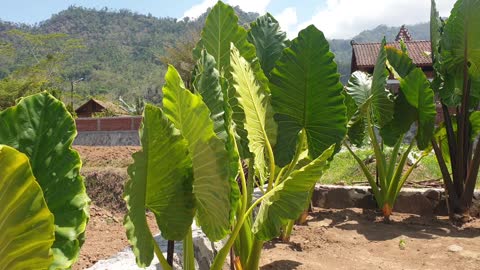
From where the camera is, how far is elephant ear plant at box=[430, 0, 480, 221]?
3334mm

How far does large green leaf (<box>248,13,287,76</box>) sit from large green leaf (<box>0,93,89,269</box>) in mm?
1640

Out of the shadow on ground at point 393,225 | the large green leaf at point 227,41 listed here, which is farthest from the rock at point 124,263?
the shadow on ground at point 393,225

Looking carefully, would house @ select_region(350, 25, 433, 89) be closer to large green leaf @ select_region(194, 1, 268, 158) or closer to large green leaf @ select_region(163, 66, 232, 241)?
large green leaf @ select_region(194, 1, 268, 158)

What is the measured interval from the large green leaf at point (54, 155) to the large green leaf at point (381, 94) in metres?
2.80

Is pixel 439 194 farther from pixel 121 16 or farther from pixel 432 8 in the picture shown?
pixel 121 16

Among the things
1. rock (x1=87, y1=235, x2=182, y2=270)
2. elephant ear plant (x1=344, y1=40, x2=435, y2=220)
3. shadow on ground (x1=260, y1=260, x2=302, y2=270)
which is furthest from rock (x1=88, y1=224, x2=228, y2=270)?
elephant ear plant (x1=344, y1=40, x2=435, y2=220)

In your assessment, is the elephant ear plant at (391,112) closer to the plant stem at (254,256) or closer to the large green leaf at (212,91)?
the plant stem at (254,256)

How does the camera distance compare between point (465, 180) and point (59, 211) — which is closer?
point (59, 211)

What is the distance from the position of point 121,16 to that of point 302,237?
376 ft

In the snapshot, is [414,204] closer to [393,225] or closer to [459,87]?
[393,225]

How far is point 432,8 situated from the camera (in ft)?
12.4

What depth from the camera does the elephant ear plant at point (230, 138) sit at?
1.20 meters

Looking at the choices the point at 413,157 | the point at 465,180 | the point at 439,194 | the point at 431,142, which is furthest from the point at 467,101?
the point at 413,157

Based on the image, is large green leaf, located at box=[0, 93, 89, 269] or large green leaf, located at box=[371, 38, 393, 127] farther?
large green leaf, located at box=[371, 38, 393, 127]
